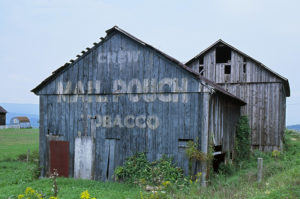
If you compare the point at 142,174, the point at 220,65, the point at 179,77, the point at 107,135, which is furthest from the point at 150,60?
the point at 220,65

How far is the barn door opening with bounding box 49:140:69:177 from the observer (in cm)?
1402

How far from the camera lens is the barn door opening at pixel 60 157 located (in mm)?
14023

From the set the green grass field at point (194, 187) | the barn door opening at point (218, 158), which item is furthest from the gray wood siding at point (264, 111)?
the barn door opening at point (218, 158)

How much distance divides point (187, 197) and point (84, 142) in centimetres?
629

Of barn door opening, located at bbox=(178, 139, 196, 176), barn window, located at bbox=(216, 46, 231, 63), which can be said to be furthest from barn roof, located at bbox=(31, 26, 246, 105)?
barn window, located at bbox=(216, 46, 231, 63)

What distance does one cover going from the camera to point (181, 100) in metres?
12.1

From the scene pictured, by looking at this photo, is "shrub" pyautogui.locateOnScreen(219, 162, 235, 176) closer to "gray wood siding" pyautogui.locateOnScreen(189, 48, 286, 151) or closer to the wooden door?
the wooden door

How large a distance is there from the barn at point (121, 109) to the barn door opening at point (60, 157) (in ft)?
0.16

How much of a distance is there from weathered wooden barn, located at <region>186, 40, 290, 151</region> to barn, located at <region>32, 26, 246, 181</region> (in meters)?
6.23

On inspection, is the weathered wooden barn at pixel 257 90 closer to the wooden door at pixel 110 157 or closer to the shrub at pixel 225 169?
A: the shrub at pixel 225 169

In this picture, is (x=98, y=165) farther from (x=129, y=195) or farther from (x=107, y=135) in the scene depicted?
(x=129, y=195)

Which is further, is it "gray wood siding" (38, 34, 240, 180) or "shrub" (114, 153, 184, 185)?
"gray wood siding" (38, 34, 240, 180)

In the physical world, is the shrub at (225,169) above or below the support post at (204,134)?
below

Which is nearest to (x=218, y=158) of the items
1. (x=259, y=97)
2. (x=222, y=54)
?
(x=259, y=97)
